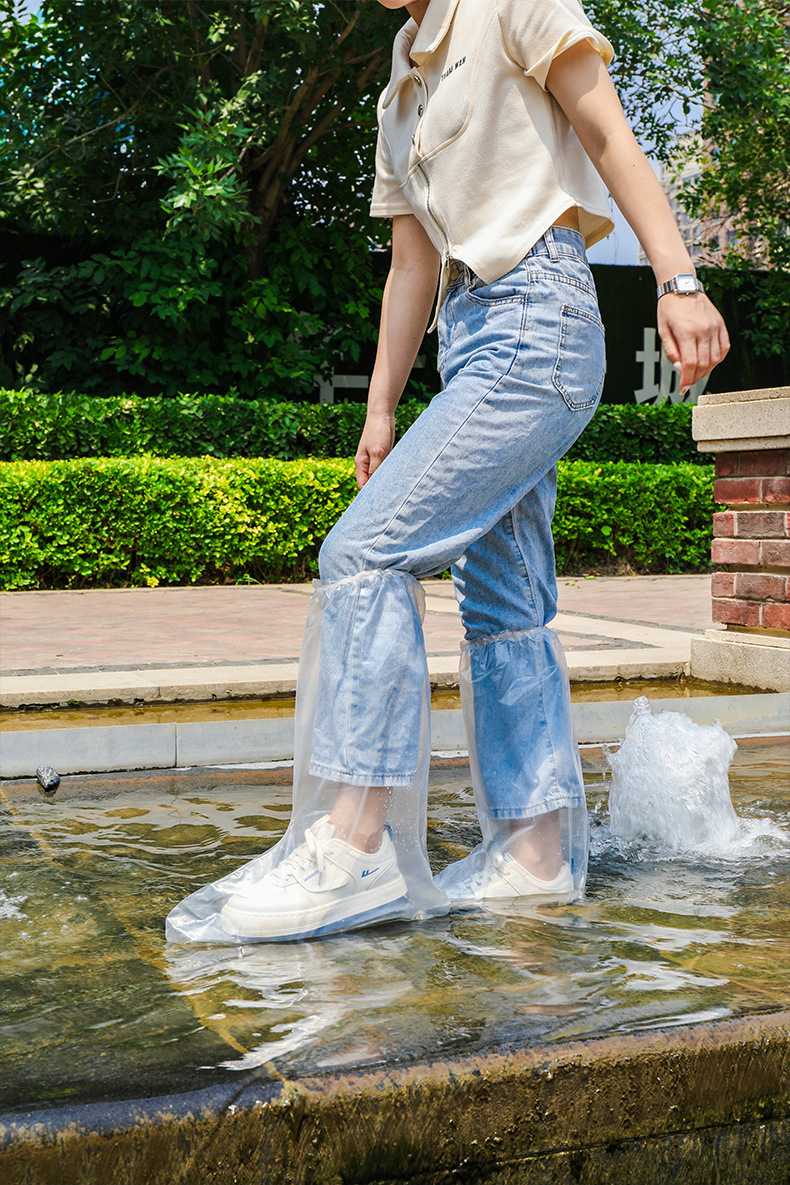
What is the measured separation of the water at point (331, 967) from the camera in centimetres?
148

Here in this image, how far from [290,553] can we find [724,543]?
5.95 m

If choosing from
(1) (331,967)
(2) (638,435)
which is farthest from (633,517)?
(1) (331,967)

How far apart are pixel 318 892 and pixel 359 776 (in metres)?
0.20

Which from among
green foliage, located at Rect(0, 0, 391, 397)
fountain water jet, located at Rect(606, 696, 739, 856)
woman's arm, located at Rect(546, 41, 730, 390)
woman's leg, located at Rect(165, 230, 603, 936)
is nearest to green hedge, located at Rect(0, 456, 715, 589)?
green foliage, located at Rect(0, 0, 391, 397)

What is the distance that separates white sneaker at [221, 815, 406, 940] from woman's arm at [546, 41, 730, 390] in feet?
3.17

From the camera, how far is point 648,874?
8.05 feet

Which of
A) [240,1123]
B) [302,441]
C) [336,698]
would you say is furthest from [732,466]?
[302,441]

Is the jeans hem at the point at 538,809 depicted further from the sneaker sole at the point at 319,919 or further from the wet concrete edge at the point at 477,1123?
the wet concrete edge at the point at 477,1123

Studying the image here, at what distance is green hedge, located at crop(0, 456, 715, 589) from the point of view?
30.8 ft

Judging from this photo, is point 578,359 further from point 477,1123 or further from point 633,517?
point 633,517

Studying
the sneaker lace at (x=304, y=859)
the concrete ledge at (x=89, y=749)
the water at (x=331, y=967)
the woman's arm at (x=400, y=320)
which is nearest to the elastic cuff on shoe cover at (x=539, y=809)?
the water at (x=331, y=967)

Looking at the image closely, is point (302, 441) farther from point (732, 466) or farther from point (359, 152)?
point (732, 466)

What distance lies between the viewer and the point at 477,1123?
140cm

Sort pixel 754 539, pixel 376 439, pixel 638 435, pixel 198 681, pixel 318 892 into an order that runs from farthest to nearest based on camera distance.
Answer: pixel 638 435
pixel 754 539
pixel 198 681
pixel 376 439
pixel 318 892
